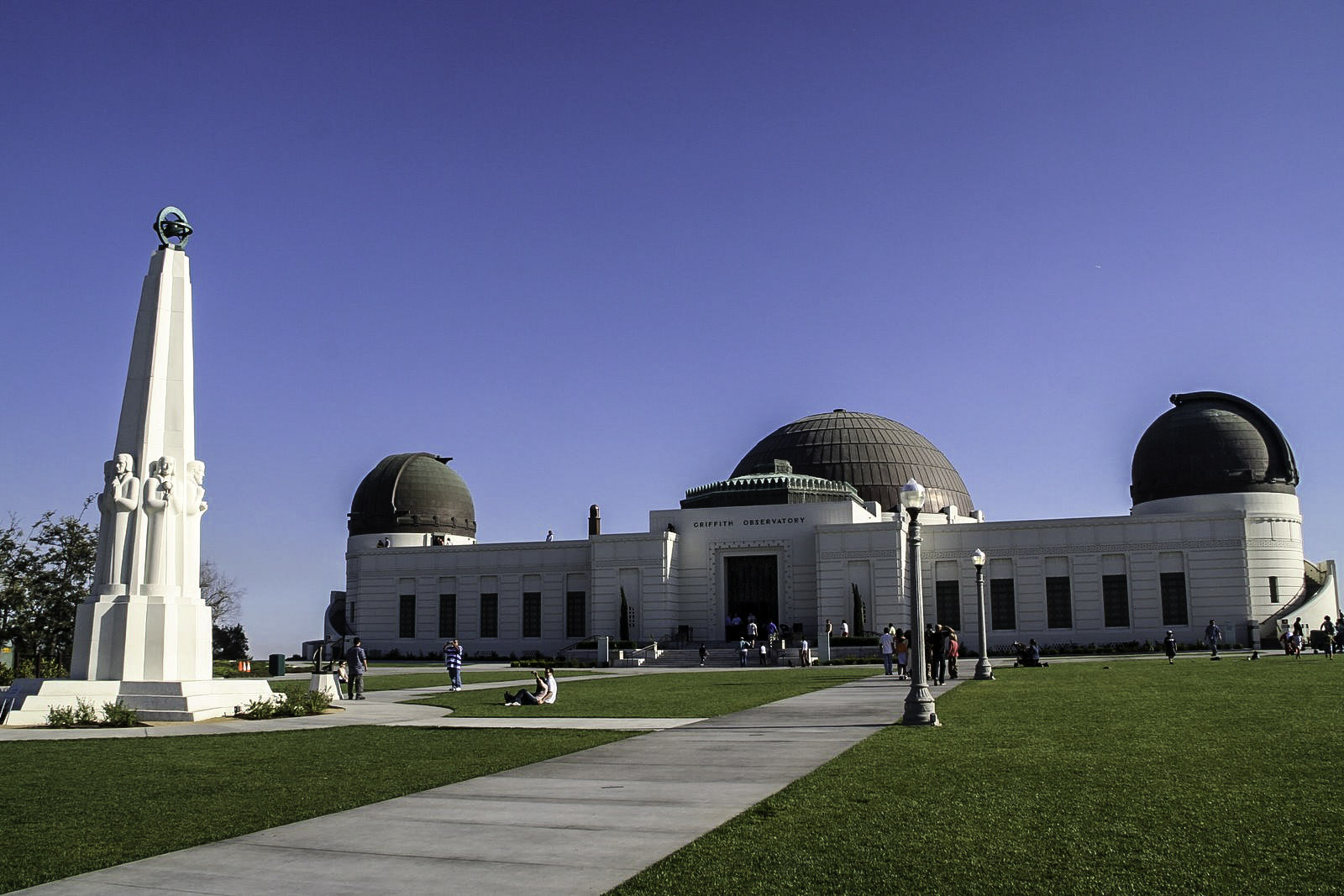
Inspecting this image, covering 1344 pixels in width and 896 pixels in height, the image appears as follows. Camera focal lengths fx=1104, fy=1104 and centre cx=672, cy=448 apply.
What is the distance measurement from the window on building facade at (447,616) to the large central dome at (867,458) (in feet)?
61.6

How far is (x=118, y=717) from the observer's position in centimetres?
1828

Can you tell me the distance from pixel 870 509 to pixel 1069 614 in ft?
38.1

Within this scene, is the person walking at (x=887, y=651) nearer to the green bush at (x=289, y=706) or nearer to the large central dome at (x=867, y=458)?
the green bush at (x=289, y=706)

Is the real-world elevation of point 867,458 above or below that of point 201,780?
above

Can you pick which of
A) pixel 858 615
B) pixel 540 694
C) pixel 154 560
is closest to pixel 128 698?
pixel 154 560

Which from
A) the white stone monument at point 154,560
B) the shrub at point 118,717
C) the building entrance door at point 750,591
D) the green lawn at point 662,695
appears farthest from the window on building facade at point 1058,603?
the shrub at point 118,717

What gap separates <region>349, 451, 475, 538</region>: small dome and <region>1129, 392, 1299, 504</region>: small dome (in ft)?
133

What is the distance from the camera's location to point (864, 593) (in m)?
52.4

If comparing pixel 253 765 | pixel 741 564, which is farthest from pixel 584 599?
pixel 253 765

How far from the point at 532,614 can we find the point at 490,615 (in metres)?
2.58

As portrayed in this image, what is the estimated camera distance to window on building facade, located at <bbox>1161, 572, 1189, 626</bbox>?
4978 centimetres

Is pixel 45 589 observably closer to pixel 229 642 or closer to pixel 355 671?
pixel 355 671

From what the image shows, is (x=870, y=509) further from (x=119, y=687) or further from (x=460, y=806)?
(x=460, y=806)

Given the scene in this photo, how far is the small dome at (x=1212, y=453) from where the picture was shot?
53281 millimetres
